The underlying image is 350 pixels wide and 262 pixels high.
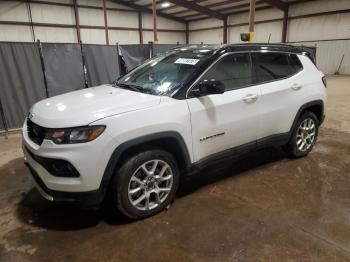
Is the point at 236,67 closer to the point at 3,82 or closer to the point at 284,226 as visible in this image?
the point at 284,226

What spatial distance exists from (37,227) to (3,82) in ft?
14.2

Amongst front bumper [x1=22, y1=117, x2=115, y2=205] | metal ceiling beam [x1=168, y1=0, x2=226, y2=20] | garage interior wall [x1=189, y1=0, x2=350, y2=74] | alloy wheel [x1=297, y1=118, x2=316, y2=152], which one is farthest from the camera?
metal ceiling beam [x1=168, y1=0, x2=226, y2=20]

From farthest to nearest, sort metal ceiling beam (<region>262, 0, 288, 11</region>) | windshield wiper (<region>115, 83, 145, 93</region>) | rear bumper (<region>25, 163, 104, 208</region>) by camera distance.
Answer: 1. metal ceiling beam (<region>262, 0, 288, 11</region>)
2. windshield wiper (<region>115, 83, 145, 93</region>)
3. rear bumper (<region>25, 163, 104, 208</region>)

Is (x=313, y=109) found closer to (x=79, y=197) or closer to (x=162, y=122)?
(x=162, y=122)

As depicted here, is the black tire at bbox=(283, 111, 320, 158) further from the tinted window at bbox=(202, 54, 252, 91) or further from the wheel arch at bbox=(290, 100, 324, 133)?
the tinted window at bbox=(202, 54, 252, 91)

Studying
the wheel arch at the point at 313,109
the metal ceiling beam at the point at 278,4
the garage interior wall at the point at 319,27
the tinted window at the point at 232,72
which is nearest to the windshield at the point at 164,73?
the tinted window at the point at 232,72

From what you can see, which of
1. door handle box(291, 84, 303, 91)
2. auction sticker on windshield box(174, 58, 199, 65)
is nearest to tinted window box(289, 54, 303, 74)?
door handle box(291, 84, 303, 91)

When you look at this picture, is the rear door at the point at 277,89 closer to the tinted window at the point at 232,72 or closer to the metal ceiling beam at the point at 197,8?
the tinted window at the point at 232,72

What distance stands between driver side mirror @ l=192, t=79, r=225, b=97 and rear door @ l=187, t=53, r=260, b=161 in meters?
0.07

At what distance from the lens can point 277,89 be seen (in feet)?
11.0

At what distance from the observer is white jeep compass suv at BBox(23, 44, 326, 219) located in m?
2.21

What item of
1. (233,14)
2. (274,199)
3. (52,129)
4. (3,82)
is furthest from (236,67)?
(233,14)

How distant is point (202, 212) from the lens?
9.01 feet

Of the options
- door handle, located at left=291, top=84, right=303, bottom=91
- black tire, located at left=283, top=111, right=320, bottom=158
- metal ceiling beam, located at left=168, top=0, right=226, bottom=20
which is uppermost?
metal ceiling beam, located at left=168, top=0, right=226, bottom=20
